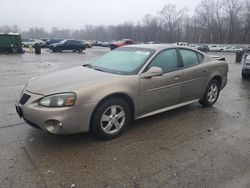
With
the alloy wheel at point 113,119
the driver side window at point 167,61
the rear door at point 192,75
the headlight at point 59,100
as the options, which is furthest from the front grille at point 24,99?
the rear door at point 192,75

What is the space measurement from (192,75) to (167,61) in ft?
2.41

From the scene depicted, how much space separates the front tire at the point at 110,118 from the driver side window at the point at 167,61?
987mm

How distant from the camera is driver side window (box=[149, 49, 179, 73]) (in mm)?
4641

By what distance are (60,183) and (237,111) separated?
443cm

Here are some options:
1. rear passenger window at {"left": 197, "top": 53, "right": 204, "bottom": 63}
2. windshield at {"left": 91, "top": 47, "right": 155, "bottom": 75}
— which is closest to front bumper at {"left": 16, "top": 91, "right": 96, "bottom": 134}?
windshield at {"left": 91, "top": 47, "right": 155, "bottom": 75}

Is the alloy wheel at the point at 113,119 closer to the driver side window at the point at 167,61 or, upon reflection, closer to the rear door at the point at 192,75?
the driver side window at the point at 167,61

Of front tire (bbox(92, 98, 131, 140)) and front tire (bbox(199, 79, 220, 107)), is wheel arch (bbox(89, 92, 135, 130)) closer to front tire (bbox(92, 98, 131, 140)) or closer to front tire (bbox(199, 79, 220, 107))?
front tire (bbox(92, 98, 131, 140))

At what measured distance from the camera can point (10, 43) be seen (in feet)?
83.2

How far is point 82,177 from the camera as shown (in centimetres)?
303

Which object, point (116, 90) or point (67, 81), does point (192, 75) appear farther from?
point (67, 81)

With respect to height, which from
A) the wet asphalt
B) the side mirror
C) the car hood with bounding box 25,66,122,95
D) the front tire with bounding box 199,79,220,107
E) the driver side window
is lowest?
the wet asphalt

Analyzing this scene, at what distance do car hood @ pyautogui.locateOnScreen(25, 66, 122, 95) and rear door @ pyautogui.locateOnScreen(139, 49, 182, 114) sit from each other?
1.99ft

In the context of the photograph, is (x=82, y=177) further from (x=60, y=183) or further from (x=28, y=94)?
(x=28, y=94)

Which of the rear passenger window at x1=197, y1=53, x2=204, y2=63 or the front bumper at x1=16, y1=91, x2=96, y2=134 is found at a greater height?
the rear passenger window at x1=197, y1=53, x2=204, y2=63
